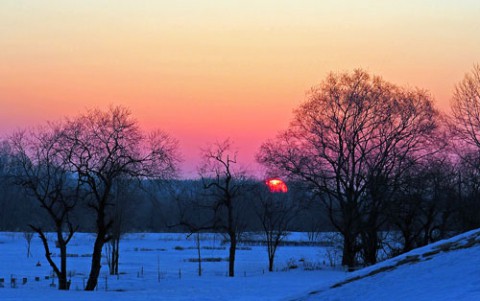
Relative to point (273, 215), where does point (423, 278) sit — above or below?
below

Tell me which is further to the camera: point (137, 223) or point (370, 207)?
point (137, 223)

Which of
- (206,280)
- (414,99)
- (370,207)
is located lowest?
(206,280)

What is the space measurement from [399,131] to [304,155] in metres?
7.28

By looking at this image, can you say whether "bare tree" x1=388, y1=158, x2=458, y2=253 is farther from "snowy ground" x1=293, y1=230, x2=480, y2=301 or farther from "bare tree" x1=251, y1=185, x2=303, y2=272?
"snowy ground" x1=293, y1=230, x2=480, y2=301

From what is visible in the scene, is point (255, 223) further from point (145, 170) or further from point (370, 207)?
point (145, 170)

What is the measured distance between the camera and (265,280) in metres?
37.9

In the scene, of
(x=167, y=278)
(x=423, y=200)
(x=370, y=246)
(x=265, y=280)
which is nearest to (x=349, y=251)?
(x=370, y=246)

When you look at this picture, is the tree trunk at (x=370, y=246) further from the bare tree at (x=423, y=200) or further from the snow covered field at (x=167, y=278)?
the snow covered field at (x=167, y=278)

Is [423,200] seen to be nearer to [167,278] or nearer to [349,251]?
[349,251]

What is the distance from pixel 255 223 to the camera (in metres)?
135

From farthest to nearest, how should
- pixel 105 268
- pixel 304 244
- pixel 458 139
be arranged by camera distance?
pixel 304 244, pixel 105 268, pixel 458 139

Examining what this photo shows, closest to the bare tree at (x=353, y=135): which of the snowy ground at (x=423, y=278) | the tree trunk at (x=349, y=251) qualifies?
the tree trunk at (x=349, y=251)

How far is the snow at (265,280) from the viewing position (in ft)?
38.8

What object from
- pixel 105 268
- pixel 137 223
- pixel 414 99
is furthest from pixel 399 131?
pixel 137 223
